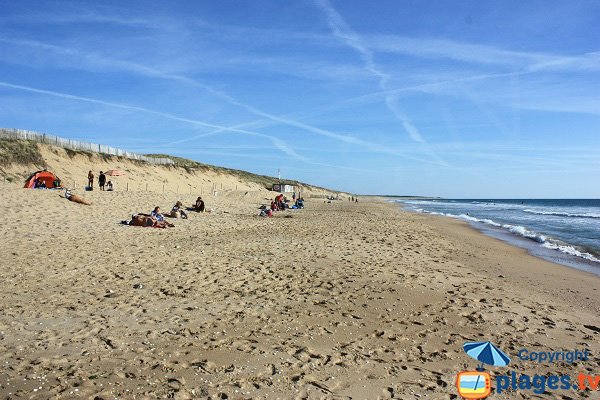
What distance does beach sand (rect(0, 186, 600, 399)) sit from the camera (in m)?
4.39

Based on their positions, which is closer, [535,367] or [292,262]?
[535,367]

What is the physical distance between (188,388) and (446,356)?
3.30m

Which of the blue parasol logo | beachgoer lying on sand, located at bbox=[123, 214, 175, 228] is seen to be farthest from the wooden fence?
the blue parasol logo

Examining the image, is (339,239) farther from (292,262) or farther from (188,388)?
(188,388)

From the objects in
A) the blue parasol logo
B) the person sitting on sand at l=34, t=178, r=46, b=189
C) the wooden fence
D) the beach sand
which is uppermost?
the wooden fence

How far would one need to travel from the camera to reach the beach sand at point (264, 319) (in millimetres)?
4391

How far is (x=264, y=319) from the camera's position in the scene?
20.6ft

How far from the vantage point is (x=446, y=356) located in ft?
17.0

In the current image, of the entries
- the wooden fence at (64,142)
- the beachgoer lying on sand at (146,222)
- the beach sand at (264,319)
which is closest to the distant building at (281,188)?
the wooden fence at (64,142)

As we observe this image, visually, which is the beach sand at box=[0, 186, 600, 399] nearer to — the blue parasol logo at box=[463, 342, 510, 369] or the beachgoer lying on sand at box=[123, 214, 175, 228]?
the blue parasol logo at box=[463, 342, 510, 369]

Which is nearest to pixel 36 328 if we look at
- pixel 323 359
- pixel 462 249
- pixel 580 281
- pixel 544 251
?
pixel 323 359

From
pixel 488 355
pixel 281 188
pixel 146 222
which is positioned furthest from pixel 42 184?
pixel 281 188

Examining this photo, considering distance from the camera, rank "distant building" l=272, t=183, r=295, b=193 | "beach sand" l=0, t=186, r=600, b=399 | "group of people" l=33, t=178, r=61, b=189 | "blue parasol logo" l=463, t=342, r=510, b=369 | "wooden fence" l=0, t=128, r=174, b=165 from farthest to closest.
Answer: "distant building" l=272, t=183, r=295, b=193
"wooden fence" l=0, t=128, r=174, b=165
"group of people" l=33, t=178, r=61, b=189
"beach sand" l=0, t=186, r=600, b=399
"blue parasol logo" l=463, t=342, r=510, b=369

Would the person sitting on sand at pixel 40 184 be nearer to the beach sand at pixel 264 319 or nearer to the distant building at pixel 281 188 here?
the beach sand at pixel 264 319
